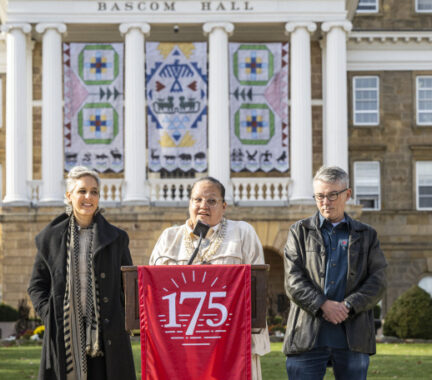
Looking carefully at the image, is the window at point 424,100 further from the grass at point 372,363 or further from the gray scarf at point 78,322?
the gray scarf at point 78,322

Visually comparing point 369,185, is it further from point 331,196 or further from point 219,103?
point 331,196

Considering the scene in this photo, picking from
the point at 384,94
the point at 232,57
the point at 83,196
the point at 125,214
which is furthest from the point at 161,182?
the point at 83,196

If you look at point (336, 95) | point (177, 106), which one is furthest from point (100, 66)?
point (336, 95)

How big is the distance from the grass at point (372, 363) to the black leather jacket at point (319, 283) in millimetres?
8096

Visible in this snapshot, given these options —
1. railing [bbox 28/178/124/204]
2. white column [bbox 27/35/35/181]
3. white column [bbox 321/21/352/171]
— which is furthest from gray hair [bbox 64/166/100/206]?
white column [bbox 27/35/35/181]

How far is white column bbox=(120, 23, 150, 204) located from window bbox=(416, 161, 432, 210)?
1054 cm

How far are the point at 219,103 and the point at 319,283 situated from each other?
82.8 ft

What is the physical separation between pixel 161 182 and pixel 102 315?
25.4m

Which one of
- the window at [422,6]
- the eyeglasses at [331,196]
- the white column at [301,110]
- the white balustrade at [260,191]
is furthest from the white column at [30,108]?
the eyeglasses at [331,196]

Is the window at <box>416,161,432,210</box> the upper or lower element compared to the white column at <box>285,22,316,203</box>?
lower

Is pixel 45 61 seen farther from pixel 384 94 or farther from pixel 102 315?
pixel 102 315

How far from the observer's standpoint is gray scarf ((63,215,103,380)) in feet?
26.0

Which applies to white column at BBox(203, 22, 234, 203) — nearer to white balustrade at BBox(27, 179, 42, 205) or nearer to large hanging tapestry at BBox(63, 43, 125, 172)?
large hanging tapestry at BBox(63, 43, 125, 172)

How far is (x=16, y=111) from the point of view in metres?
33.3
